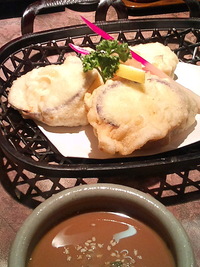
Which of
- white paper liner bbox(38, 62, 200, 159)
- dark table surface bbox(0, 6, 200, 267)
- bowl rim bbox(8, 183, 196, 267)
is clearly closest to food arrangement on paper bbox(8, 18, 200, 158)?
white paper liner bbox(38, 62, 200, 159)

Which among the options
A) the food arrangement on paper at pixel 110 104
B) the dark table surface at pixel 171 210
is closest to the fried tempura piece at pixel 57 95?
the food arrangement on paper at pixel 110 104

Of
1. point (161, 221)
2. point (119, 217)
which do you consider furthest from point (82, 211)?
point (161, 221)

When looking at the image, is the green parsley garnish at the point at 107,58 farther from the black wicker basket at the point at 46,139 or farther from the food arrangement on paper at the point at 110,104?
the black wicker basket at the point at 46,139

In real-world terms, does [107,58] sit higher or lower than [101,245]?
higher

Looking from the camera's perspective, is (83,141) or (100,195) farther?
(83,141)

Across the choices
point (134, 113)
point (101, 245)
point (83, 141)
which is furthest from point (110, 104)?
point (101, 245)

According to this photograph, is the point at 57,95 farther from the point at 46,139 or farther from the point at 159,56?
the point at 159,56
